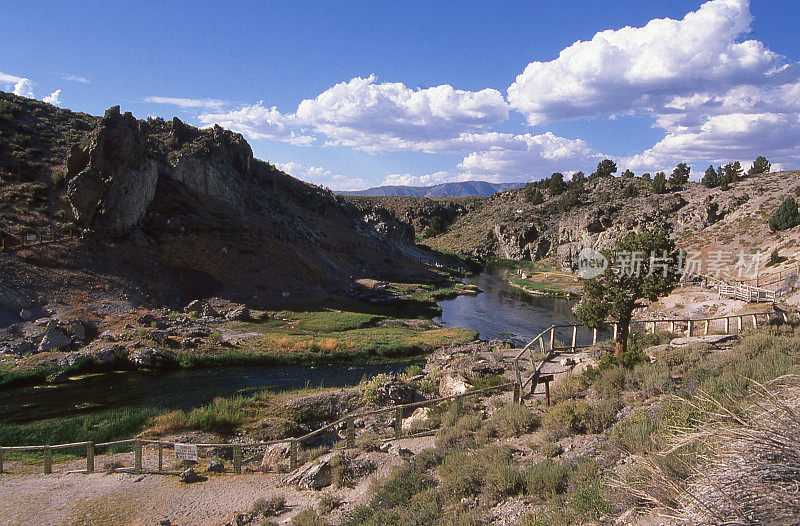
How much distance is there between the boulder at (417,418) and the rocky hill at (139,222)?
26.0m

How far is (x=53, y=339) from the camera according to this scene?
2670cm

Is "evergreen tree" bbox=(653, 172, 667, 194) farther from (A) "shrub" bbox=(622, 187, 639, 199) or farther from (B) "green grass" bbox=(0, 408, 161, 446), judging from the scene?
(B) "green grass" bbox=(0, 408, 161, 446)

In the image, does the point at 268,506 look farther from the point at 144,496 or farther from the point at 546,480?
the point at 546,480

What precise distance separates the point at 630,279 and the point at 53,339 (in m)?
31.2

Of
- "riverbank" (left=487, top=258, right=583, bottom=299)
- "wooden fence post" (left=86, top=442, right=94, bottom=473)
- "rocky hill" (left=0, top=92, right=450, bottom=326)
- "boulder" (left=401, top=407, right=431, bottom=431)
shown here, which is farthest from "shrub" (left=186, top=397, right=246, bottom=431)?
"riverbank" (left=487, top=258, right=583, bottom=299)

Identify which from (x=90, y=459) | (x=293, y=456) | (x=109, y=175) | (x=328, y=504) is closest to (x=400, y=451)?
(x=328, y=504)

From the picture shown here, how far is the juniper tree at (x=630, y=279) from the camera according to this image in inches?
681

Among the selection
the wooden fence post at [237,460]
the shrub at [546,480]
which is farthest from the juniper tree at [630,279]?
the wooden fence post at [237,460]

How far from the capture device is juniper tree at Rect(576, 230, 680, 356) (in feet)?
56.7

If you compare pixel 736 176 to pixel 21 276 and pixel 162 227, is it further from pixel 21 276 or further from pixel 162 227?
pixel 21 276

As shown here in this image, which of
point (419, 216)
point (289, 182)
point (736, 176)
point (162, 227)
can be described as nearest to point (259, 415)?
point (162, 227)

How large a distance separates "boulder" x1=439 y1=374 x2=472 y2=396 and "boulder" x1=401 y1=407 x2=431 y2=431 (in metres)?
2.48

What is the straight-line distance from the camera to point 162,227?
144 feet

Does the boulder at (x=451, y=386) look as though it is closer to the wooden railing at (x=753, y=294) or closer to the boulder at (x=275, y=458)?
the boulder at (x=275, y=458)
